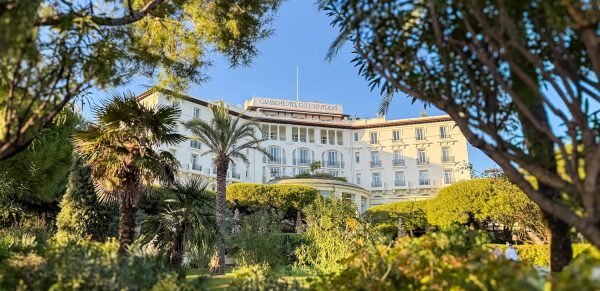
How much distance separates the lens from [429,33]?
5938mm

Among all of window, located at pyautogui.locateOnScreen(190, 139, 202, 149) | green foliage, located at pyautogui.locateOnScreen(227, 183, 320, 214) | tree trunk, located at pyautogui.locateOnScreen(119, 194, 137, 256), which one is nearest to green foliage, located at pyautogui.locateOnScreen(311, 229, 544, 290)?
tree trunk, located at pyautogui.locateOnScreen(119, 194, 137, 256)

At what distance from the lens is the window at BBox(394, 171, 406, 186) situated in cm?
6431

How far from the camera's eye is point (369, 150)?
66.6m

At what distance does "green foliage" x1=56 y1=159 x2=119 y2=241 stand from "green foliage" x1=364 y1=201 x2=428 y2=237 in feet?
90.2

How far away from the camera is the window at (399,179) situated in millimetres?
64312

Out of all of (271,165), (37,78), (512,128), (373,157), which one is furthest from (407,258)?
(373,157)

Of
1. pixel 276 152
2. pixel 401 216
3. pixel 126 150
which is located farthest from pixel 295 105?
pixel 126 150

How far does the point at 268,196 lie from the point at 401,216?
13403 millimetres

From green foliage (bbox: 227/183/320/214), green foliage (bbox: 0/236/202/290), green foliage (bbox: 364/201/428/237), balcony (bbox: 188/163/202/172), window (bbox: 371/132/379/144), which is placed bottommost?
green foliage (bbox: 0/236/202/290)

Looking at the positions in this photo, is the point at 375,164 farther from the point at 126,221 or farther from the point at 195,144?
the point at 126,221

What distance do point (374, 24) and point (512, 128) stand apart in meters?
2.52

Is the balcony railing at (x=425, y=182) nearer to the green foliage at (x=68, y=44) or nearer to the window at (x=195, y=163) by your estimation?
the window at (x=195, y=163)

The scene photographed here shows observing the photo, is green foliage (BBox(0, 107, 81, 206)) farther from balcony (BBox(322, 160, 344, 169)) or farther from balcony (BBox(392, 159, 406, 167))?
balcony (BBox(392, 159, 406, 167))

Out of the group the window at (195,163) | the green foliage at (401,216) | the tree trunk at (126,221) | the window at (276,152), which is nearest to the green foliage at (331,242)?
the tree trunk at (126,221)
